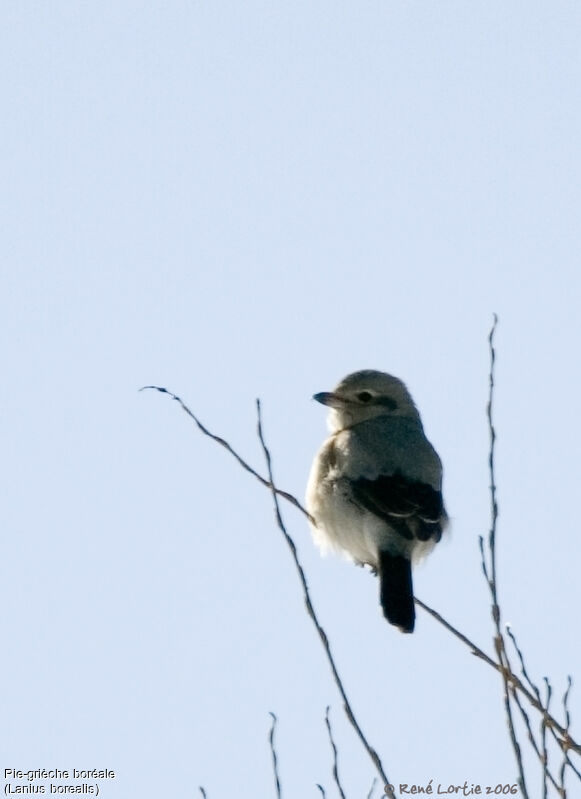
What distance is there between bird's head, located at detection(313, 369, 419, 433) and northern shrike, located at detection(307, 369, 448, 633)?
0.94ft

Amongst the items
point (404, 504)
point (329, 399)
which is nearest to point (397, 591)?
point (404, 504)

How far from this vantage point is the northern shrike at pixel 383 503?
6848 mm

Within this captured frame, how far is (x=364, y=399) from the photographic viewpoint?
8.09m

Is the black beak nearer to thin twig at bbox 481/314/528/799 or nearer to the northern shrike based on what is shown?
the northern shrike

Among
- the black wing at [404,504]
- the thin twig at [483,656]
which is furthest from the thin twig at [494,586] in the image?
the black wing at [404,504]

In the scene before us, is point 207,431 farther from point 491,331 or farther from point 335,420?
point 335,420

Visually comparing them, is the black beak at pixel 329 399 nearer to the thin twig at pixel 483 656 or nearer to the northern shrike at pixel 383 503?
the northern shrike at pixel 383 503

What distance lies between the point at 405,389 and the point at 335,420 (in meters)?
0.49

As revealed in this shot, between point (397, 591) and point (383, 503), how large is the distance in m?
0.48

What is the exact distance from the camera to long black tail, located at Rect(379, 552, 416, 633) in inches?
253

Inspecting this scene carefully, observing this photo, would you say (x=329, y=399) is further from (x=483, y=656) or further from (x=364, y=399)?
(x=483, y=656)

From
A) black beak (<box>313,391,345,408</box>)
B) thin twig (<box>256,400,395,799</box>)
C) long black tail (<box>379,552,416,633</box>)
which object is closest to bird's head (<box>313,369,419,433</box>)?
black beak (<box>313,391,345,408</box>)

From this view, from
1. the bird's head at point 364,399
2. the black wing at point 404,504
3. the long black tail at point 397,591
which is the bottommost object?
the long black tail at point 397,591

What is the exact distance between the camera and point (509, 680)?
13.2 feet
